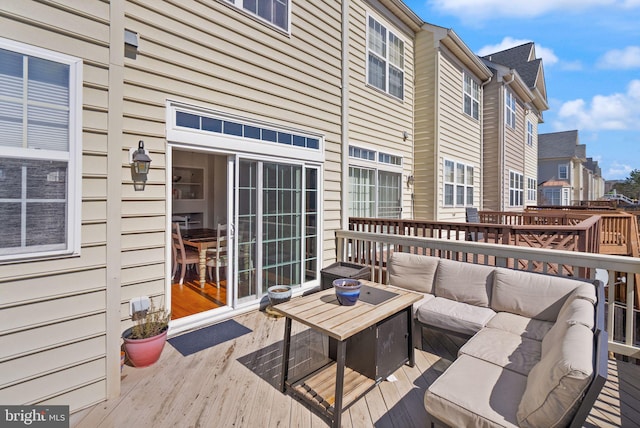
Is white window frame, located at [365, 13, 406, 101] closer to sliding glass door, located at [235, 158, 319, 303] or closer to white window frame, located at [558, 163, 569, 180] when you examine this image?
sliding glass door, located at [235, 158, 319, 303]

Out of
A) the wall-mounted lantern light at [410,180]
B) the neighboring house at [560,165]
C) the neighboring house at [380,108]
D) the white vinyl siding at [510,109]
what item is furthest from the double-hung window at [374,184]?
the neighboring house at [560,165]

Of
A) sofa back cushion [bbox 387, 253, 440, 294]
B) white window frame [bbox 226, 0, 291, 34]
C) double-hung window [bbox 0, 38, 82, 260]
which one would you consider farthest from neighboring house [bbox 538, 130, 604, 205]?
double-hung window [bbox 0, 38, 82, 260]

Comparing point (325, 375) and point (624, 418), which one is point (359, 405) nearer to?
point (325, 375)

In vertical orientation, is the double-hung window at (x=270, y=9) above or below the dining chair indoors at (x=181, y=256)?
above

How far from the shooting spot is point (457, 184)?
29.2 feet

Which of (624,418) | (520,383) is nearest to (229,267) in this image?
(520,383)

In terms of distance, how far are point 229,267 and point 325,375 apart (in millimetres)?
1813

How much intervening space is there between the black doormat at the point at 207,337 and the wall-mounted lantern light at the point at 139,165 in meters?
1.65

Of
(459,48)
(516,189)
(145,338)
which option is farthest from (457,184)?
(145,338)

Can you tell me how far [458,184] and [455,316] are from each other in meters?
6.90

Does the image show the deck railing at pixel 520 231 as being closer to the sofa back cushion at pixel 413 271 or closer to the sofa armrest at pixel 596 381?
the sofa back cushion at pixel 413 271

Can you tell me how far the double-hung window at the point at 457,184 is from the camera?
8328mm

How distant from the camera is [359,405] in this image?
2297 mm

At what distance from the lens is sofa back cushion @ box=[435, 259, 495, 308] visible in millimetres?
3158
